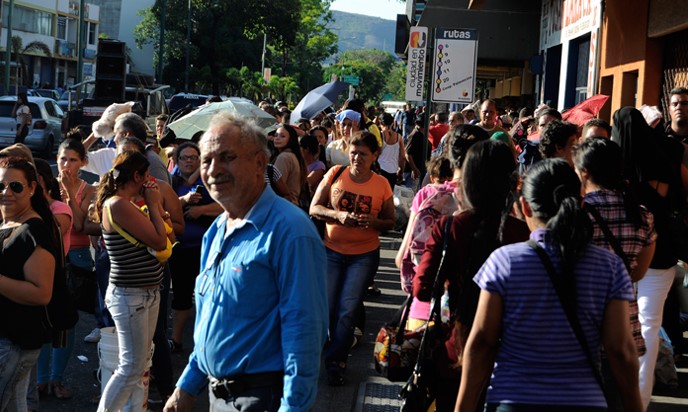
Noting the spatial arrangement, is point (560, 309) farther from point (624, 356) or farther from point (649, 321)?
point (649, 321)

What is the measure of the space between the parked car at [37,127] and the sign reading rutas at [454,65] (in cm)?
1792

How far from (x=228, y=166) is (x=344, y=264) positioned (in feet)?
13.7

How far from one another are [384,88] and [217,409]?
580ft

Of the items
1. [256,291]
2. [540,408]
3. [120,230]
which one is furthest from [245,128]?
[120,230]

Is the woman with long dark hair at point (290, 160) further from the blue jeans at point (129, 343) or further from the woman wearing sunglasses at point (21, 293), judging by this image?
the woman wearing sunglasses at point (21, 293)

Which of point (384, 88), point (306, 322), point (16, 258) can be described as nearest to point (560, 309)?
point (306, 322)

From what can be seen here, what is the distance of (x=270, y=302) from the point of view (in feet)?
11.9

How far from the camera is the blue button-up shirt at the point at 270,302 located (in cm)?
351

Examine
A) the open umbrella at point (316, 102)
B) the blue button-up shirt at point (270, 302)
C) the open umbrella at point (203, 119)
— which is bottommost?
the blue button-up shirt at point (270, 302)

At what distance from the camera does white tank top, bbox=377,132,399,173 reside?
15.4 metres

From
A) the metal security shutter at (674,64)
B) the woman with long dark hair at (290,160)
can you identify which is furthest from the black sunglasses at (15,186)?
the metal security shutter at (674,64)

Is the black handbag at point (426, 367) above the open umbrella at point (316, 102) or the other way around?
the other way around

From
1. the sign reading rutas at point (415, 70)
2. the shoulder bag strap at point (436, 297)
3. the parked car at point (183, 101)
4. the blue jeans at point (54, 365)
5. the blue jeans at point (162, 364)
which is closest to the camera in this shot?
the shoulder bag strap at point (436, 297)

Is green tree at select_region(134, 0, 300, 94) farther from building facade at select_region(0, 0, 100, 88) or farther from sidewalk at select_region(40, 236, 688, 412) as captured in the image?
sidewalk at select_region(40, 236, 688, 412)
